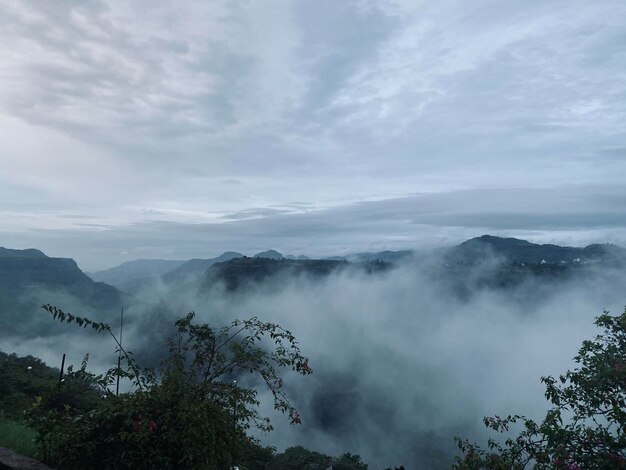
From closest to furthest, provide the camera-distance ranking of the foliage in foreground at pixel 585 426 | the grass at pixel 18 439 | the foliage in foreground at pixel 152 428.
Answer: the foliage in foreground at pixel 152 428, the grass at pixel 18 439, the foliage in foreground at pixel 585 426

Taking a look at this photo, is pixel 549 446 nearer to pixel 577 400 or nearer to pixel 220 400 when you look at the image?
pixel 577 400

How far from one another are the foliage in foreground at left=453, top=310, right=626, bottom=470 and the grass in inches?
305

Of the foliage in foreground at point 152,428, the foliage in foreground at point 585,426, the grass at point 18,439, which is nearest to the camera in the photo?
the foliage in foreground at point 152,428

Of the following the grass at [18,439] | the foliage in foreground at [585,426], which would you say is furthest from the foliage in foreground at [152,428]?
the foliage in foreground at [585,426]

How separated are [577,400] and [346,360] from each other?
175 metres

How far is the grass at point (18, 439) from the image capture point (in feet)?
19.8

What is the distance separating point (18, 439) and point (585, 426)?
10.1 metres

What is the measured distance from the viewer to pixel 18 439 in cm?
671

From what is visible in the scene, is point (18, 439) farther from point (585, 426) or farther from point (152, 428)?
point (585, 426)

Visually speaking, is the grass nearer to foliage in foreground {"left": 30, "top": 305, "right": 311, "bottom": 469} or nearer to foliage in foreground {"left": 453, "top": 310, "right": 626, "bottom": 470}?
foliage in foreground {"left": 30, "top": 305, "right": 311, "bottom": 469}

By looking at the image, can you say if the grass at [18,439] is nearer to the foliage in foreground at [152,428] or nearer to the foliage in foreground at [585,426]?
the foliage in foreground at [152,428]

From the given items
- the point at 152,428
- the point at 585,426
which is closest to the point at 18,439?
the point at 152,428

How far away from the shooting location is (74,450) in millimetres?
4355

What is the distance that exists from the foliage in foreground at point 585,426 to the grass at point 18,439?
774 cm
